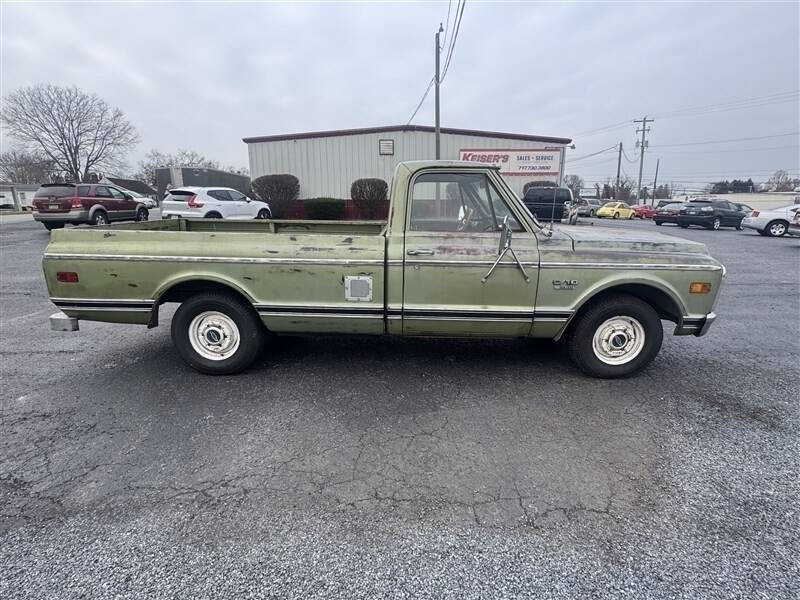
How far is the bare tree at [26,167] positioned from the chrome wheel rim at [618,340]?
66351 millimetres

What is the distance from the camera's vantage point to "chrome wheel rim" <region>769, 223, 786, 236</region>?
17.5 meters

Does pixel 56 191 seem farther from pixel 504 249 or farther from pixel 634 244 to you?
pixel 634 244

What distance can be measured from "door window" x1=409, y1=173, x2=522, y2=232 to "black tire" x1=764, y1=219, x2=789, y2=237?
19955mm

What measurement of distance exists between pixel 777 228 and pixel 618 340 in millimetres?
19558

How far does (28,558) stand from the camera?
203cm

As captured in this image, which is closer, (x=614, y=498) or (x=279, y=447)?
(x=614, y=498)

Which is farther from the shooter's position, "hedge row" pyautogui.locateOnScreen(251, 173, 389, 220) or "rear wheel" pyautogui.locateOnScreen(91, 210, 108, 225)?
"hedge row" pyautogui.locateOnScreen(251, 173, 389, 220)

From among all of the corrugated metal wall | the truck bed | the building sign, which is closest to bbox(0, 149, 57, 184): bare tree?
the corrugated metal wall

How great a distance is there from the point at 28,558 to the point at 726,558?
330cm

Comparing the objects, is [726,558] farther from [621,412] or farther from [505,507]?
[621,412]

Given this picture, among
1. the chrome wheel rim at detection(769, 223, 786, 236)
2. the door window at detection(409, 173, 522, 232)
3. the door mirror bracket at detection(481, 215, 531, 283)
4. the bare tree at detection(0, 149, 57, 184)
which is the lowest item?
the chrome wheel rim at detection(769, 223, 786, 236)

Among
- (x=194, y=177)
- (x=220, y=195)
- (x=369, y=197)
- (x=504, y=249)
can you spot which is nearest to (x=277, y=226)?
(x=504, y=249)

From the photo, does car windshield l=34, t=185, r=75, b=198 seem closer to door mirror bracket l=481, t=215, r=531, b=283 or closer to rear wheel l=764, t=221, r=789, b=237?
door mirror bracket l=481, t=215, r=531, b=283

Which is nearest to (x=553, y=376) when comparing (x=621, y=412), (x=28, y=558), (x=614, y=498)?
(x=621, y=412)
